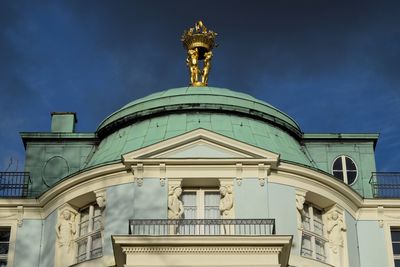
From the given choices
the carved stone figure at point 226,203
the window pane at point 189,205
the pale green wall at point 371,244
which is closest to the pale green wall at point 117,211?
the window pane at point 189,205

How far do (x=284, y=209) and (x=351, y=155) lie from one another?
18.0ft

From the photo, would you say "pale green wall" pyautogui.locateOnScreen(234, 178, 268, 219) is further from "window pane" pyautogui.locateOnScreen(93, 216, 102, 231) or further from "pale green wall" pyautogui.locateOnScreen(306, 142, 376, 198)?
"window pane" pyautogui.locateOnScreen(93, 216, 102, 231)

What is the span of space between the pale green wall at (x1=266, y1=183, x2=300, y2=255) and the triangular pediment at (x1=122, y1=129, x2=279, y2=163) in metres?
1.19

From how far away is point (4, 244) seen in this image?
37.6 m

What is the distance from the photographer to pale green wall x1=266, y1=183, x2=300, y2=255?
3516 cm

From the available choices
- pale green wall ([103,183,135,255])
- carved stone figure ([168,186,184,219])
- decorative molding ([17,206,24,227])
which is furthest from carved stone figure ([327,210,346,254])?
decorative molding ([17,206,24,227])

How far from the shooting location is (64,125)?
41.0m

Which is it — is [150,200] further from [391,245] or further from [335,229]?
[391,245]

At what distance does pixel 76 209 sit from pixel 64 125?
5071 mm

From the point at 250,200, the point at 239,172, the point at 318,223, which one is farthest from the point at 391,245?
the point at 239,172

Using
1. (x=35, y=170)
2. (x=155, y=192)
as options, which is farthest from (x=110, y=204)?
(x=35, y=170)

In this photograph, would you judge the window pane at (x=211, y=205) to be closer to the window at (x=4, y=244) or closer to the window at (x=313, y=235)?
the window at (x=313, y=235)

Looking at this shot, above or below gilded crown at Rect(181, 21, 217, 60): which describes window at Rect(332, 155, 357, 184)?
below

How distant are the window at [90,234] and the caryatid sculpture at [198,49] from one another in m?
7.95
